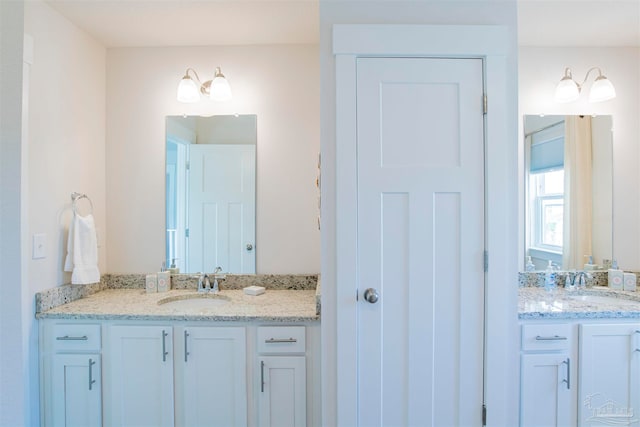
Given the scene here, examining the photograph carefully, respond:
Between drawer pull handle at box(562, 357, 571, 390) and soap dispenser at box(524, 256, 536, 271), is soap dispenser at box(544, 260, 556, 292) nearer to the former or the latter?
soap dispenser at box(524, 256, 536, 271)

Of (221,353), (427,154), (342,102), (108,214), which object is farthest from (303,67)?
(221,353)

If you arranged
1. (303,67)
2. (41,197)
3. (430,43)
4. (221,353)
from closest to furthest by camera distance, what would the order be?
1. (430,43)
2. (221,353)
3. (41,197)
4. (303,67)

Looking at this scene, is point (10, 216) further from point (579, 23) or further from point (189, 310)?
point (579, 23)

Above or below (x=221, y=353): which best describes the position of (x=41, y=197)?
above

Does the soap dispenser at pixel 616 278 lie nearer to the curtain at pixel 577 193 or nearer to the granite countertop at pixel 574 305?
the granite countertop at pixel 574 305

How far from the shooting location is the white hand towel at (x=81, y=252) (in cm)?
192

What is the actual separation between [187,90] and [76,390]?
1904 mm

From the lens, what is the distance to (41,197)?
5.96ft

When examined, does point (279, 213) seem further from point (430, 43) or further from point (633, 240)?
point (633, 240)

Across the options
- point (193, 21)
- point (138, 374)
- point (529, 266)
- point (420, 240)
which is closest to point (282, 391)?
point (138, 374)

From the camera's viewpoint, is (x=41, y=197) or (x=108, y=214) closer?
(x=41, y=197)

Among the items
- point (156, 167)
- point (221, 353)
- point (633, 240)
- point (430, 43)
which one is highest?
point (430, 43)

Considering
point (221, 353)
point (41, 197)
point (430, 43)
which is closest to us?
point (430, 43)

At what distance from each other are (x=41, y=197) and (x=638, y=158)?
157 inches
